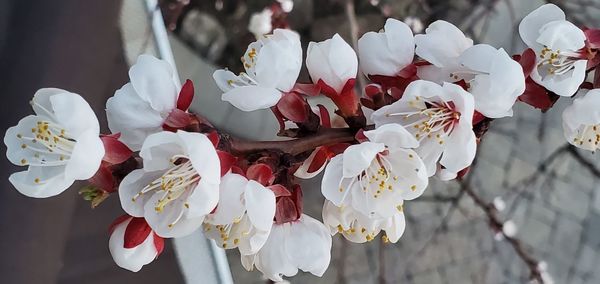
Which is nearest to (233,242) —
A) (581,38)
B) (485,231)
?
(581,38)

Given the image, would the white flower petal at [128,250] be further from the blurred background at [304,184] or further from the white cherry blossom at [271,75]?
the blurred background at [304,184]

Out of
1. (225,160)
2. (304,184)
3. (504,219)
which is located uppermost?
(225,160)

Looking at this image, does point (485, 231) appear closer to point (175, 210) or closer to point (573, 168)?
point (573, 168)

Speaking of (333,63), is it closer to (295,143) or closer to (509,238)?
(295,143)

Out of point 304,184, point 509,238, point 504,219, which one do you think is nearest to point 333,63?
point 509,238

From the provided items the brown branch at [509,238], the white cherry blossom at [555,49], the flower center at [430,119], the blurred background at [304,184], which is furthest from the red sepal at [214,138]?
the brown branch at [509,238]

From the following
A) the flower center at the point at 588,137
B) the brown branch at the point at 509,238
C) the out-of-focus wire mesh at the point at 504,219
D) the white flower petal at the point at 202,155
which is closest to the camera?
the white flower petal at the point at 202,155
